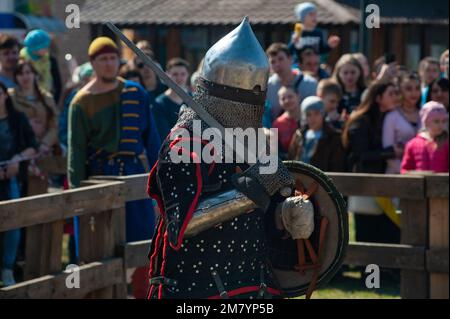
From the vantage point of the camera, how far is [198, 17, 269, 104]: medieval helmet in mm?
5098

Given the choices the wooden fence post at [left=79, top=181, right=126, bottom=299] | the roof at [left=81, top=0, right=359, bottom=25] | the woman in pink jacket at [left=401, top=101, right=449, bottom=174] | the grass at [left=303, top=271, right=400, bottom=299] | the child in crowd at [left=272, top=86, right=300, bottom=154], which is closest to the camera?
the wooden fence post at [left=79, top=181, right=126, bottom=299]

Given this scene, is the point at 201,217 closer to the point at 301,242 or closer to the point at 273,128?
the point at 301,242

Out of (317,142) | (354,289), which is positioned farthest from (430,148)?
(354,289)

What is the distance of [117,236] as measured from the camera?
7.77 metres

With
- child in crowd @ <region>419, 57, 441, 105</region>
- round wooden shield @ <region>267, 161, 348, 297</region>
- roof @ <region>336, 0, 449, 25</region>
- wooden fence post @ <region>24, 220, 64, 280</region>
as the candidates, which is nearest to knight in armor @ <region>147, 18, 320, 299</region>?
round wooden shield @ <region>267, 161, 348, 297</region>

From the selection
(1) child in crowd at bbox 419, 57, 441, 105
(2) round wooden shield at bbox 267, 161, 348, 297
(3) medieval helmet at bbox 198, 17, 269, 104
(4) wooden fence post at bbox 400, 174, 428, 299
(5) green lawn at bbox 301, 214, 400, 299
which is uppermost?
(3) medieval helmet at bbox 198, 17, 269, 104

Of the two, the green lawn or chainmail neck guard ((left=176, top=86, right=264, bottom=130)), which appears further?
the green lawn

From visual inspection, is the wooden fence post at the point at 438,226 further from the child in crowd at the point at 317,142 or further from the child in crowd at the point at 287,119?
the child in crowd at the point at 287,119

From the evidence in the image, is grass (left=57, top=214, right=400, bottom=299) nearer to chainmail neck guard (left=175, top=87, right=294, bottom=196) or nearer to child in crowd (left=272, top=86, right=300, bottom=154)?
child in crowd (left=272, top=86, right=300, bottom=154)

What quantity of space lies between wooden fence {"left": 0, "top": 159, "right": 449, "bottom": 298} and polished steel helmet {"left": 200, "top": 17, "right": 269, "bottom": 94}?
1.89m

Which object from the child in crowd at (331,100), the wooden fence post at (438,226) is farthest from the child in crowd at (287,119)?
the wooden fence post at (438,226)

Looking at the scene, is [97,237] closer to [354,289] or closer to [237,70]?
[354,289]
